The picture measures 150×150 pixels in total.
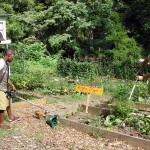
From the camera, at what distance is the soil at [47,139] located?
600 centimetres

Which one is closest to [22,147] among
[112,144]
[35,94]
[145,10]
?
[112,144]

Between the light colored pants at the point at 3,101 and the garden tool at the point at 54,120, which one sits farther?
the garden tool at the point at 54,120

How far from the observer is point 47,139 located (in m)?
6.37

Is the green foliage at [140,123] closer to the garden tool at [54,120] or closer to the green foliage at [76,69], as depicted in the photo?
the garden tool at [54,120]

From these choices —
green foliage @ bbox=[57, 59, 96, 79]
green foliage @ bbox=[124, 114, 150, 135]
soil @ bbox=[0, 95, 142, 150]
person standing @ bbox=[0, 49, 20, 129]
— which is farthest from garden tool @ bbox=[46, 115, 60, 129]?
green foliage @ bbox=[57, 59, 96, 79]

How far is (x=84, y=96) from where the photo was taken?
1075 centimetres

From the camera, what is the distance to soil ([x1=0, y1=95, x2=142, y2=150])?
6.00 m

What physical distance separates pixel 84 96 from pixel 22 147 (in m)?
4.98

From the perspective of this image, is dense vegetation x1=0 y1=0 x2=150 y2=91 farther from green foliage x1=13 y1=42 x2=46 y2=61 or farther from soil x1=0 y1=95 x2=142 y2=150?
soil x1=0 y1=95 x2=142 y2=150

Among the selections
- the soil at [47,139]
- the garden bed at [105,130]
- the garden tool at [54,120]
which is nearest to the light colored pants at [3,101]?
the soil at [47,139]

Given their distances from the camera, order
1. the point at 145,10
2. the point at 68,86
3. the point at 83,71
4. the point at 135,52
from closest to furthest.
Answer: the point at 68,86
the point at 83,71
the point at 135,52
the point at 145,10

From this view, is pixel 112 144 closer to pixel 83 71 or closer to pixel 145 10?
pixel 83 71

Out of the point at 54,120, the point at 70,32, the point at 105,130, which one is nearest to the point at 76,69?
the point at 70,32

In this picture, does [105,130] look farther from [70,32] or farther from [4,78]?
[70,32]
